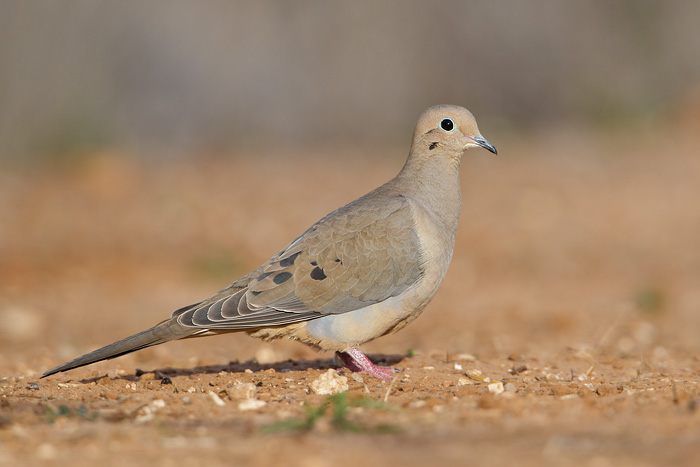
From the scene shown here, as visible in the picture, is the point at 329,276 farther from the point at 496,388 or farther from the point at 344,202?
the point at 344,202

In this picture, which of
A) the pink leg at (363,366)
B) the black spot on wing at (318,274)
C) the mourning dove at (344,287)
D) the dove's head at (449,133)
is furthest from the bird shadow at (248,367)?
the dove's head at (449,133)

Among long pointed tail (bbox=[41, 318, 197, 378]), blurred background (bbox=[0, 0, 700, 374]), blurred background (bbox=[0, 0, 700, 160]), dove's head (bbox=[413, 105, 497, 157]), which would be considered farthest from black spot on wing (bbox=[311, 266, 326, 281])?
blurred background (bbox=[0, 0, 700, 160])

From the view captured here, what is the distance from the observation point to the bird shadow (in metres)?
5.21

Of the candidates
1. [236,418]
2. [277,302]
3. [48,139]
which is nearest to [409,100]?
[48,139]

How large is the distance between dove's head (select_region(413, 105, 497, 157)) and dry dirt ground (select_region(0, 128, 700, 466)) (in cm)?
145

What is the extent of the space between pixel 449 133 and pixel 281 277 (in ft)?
5.05

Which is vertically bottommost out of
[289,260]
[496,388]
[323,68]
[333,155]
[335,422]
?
[496,388]

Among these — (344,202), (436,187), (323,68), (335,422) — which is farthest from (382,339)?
(323,68)

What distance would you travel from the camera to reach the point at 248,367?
5.52 m

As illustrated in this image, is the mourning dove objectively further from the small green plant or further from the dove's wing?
the small green plant

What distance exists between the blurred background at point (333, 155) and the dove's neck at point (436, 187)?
A: 1.68m

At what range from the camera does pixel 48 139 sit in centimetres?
1453

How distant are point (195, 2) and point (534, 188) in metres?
Answer: 8.31

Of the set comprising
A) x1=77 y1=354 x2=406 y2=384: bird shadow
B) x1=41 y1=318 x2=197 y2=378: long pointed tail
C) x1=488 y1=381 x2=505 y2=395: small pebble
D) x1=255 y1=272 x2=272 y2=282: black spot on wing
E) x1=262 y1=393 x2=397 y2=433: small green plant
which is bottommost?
x1=488 y1=381 x2=505 y2=395: small pebble
